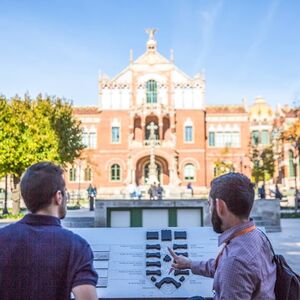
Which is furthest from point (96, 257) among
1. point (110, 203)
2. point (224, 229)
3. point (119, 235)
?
point (110, 203)

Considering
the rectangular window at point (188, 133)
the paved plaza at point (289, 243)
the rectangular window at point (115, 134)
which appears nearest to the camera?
the paved plaza at point (289, 243)

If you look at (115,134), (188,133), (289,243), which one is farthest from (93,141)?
(289,243)

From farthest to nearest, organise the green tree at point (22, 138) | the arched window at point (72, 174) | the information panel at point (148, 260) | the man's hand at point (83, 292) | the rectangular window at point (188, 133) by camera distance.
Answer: the arched window at point (72, 174), the rectangular window at point (188, 133), the green tree at point (22, 138), the information panel at point (148, 260), the man's hand at point (83, 292)

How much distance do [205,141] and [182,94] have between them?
5689 millimetres

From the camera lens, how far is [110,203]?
13234mm

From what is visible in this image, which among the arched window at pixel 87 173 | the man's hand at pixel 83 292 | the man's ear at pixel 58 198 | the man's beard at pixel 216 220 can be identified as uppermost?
the arched window at pixel 87 173

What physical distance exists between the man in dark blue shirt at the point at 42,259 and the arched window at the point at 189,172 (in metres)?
43.2

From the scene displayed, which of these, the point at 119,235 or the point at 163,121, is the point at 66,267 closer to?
the point at 119,235

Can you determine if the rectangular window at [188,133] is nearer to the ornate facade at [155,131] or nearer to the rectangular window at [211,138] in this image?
the ornate facade at [155,131]

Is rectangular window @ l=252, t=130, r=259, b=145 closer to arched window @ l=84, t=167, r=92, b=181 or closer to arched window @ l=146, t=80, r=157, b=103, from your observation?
arched window @ l=146, t=80, r=157, b=103

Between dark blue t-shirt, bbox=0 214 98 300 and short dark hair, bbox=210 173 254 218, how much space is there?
0.82m

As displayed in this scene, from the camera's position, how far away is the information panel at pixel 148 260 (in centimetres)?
384

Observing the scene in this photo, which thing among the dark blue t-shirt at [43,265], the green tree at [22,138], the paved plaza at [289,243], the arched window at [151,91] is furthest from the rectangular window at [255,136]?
the dark blue t-shirt at [43,265]

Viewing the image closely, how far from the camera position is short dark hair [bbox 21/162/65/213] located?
229 cm
